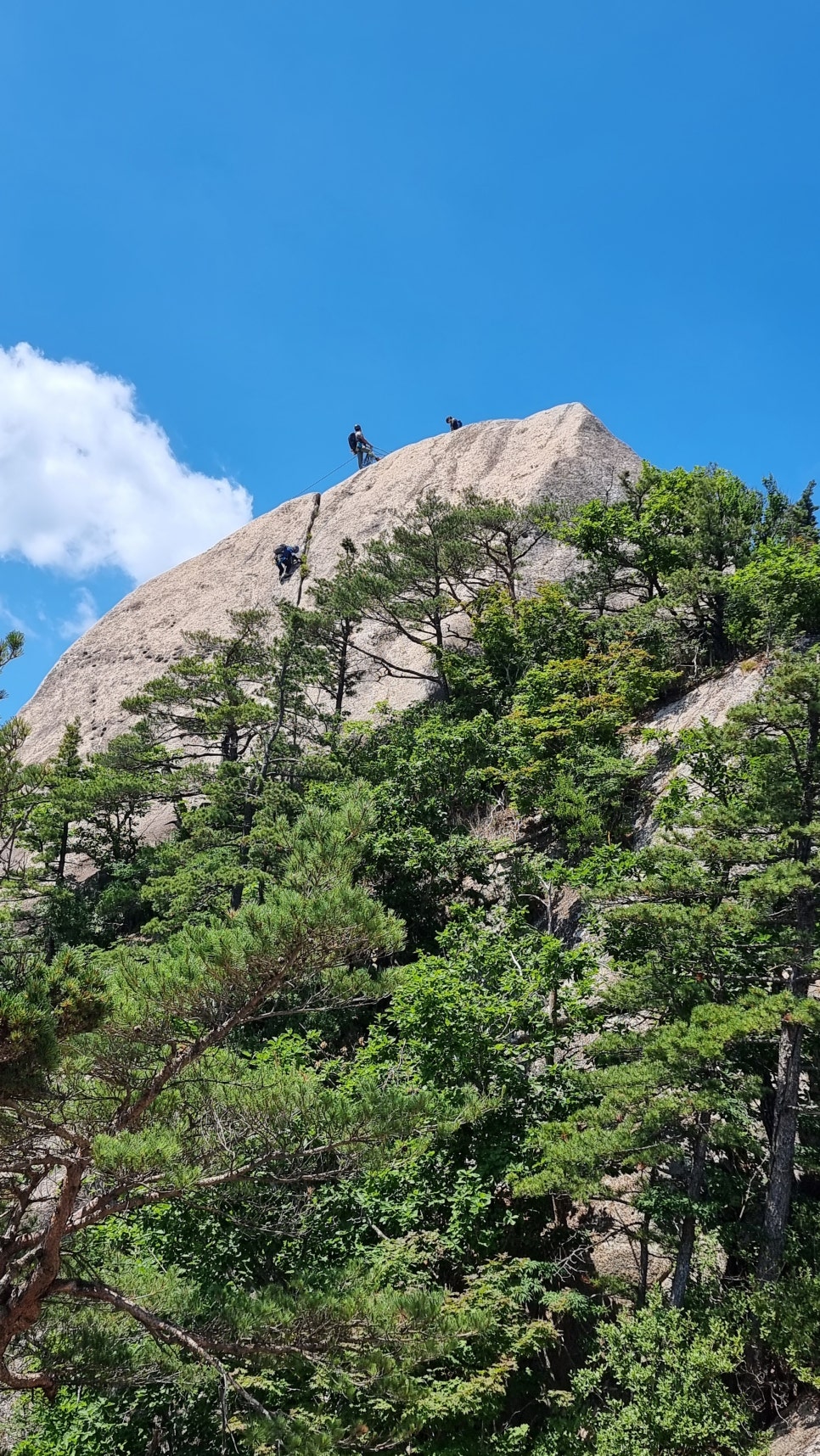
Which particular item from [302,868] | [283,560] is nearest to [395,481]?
[283,560]

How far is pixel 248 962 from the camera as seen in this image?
19.9 ft

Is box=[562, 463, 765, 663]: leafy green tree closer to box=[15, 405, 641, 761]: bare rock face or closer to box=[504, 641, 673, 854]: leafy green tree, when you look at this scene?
box=[504, 641, 673, 854]: leafy green tree

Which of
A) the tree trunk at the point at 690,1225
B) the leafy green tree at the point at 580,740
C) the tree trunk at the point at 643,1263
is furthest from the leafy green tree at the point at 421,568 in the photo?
the tree trunk at the point at 690,1225

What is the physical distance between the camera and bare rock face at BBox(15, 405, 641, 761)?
2812cm

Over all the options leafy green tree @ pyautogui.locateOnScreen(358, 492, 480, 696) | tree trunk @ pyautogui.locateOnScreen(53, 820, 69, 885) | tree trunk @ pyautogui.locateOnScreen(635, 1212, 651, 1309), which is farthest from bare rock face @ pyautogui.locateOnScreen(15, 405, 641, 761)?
tree trunk @ pyautogui.locateOnScreen(635, 1212, 651, 1309)

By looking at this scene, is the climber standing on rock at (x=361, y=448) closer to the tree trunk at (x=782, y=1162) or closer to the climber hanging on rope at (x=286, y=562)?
the climber hanging on rope at (x=286, y=562)

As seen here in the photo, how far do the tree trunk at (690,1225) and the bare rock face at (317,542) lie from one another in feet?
62.1

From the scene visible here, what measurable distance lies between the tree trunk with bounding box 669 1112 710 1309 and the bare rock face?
18.9 metres

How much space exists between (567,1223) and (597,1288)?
34.8 inches

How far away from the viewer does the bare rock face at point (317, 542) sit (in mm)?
28125

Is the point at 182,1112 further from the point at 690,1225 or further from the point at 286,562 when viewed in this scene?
the point at 286,562

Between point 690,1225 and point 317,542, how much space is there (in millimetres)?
28762

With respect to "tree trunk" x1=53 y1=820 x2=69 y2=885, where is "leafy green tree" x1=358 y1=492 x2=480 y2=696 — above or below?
above

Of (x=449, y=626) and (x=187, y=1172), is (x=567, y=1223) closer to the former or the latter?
(x=187, y=1172)
